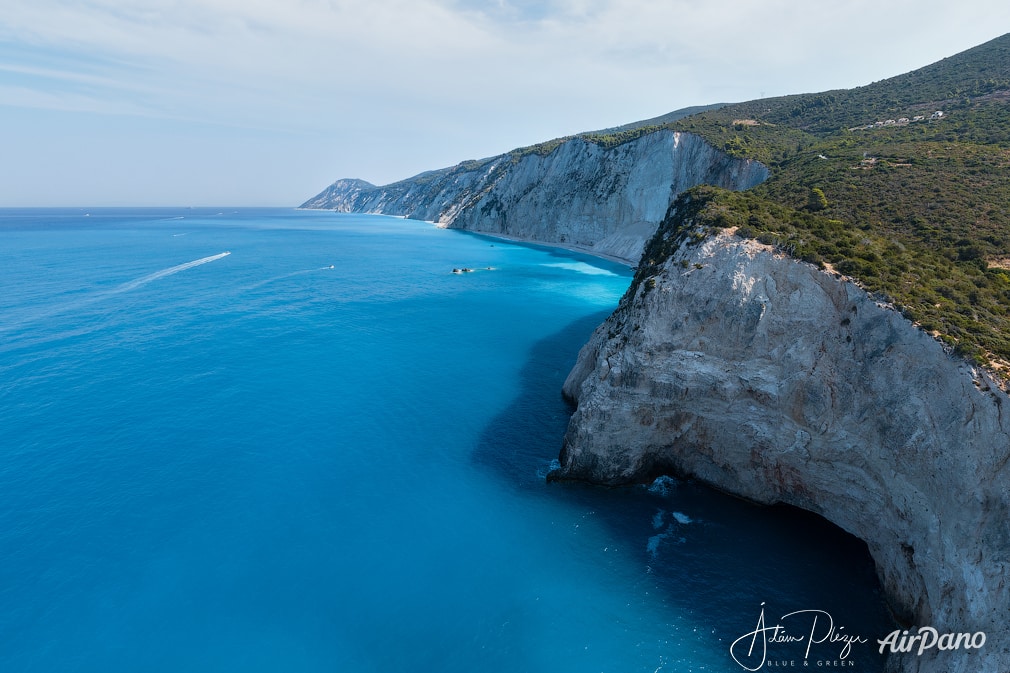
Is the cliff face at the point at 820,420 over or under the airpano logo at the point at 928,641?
over

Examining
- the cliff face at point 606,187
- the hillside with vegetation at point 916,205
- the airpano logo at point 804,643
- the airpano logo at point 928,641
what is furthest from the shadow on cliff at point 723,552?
the cliff face at point 606,187

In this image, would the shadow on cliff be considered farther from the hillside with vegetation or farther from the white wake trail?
the white wake trail

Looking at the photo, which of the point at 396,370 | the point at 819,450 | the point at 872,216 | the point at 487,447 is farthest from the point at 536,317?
the point at 819,450

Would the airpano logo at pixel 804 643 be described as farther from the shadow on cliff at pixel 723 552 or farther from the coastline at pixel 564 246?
the coastline at pixel 564 246

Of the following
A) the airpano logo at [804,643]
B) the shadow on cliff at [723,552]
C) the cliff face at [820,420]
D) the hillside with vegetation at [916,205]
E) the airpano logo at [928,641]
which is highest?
the hillside with vegetation at [916,205]

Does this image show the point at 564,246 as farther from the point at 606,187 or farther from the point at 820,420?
the point at 820,420

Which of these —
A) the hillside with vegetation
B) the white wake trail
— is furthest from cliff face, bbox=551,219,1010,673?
the white wake trail

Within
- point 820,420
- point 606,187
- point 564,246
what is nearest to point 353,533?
point 820,420
